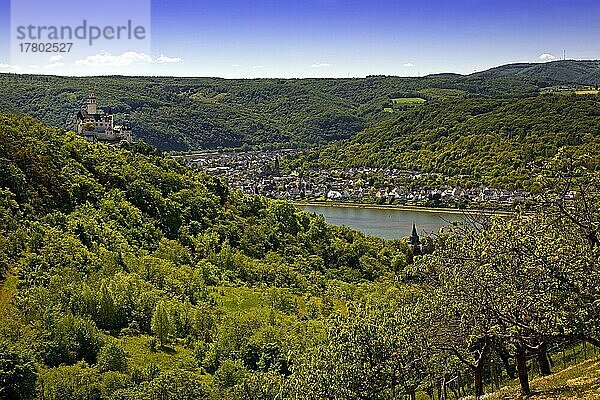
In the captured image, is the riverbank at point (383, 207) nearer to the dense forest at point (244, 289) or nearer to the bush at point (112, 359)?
the dense forest at point (244, 289)

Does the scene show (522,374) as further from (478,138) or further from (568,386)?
(478,138)

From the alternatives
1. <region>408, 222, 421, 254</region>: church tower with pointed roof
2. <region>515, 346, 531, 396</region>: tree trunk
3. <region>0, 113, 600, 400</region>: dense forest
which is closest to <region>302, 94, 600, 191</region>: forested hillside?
<region>408, 222, 421, 254</region>: church tower with pointed roof

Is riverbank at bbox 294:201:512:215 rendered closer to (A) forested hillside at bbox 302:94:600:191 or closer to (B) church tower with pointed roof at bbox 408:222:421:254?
(A) forested hillside at bbox 302:94:600:191

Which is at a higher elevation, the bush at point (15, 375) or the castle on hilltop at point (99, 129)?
the castle on hilltop at point (99, 129)

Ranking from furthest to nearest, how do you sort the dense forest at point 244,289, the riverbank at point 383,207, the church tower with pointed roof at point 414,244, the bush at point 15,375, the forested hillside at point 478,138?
the forested hillside at point 478,138, the riverbank at point 383,207, the church tower with pointed roof at point 414,244, the bush at point 15,375, the dense forest at point 244,289

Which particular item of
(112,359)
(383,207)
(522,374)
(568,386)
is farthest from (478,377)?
(383,207)

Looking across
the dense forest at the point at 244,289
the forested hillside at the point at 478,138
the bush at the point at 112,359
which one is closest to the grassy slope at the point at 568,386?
the dense forest at the point at 244,289

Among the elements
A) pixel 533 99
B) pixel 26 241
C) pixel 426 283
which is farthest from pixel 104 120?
pixel 533 99
